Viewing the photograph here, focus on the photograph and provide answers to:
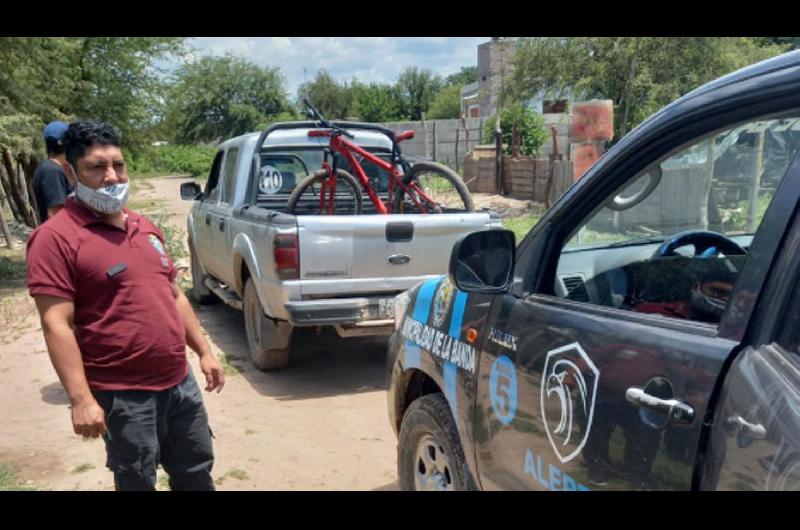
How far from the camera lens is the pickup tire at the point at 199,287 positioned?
882 cm

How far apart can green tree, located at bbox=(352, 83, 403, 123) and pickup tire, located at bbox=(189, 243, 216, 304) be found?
188ft

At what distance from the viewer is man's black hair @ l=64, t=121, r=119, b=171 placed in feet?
9.39

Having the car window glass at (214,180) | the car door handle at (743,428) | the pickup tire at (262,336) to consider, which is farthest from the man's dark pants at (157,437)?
the car window glass at (214,180)

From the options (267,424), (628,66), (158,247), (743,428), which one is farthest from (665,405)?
(628,66)

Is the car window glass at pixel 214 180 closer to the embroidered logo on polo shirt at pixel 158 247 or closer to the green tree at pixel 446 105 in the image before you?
the embroidered logo on polo shirt at pixel 158 247

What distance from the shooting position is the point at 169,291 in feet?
10.0

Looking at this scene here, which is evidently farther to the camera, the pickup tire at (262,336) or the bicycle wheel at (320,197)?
the bicycle wheel at (320,197)

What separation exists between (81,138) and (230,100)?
56366mm

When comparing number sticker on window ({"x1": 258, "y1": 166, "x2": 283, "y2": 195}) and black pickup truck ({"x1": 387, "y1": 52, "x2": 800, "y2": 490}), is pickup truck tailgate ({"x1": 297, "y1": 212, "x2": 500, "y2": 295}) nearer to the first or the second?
number sticker on window ({"x1": 258, "y1": 166, "x2": 283, "y2": 195})

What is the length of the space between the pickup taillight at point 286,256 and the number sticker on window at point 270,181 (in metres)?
1.91

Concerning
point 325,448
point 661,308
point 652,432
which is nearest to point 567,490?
point 652,432

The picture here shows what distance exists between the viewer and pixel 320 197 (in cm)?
721

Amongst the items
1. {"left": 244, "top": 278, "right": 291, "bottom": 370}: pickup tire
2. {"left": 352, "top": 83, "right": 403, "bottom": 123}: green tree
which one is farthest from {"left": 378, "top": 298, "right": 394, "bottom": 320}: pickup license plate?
{"left": 352, "top": 83, "right": 403, "bottom": 123}: green tree

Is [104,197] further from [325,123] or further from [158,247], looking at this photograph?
[325,123]
